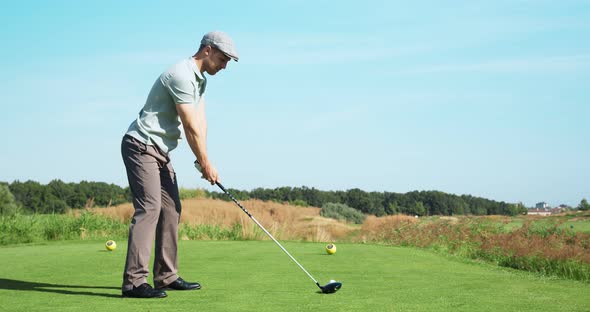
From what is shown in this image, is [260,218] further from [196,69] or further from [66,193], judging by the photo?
[196,69]

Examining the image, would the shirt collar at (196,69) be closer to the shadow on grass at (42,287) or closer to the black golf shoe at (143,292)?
the black golf shoe at (143,292)

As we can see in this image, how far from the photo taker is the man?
5.00 metres

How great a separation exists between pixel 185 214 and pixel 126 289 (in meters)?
10.7

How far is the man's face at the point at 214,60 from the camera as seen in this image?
5254 mm

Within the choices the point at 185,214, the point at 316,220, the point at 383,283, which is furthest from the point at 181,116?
the point at 316,220

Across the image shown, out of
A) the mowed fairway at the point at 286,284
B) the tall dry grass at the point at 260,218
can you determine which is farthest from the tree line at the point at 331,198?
the mowed fairway at the point at 286,284

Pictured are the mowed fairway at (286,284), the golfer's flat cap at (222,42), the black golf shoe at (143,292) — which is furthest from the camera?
the golfer's flat cap at (222,42)

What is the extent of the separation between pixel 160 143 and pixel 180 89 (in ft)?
1.58

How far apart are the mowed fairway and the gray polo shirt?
1274 mm

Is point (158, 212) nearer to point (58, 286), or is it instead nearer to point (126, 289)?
point (126, 289)

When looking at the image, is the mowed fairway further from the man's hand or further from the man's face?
the man's face

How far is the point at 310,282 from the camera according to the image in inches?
224

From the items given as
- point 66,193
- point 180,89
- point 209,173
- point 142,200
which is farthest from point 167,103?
point 66,193

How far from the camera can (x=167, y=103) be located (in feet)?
17.0
